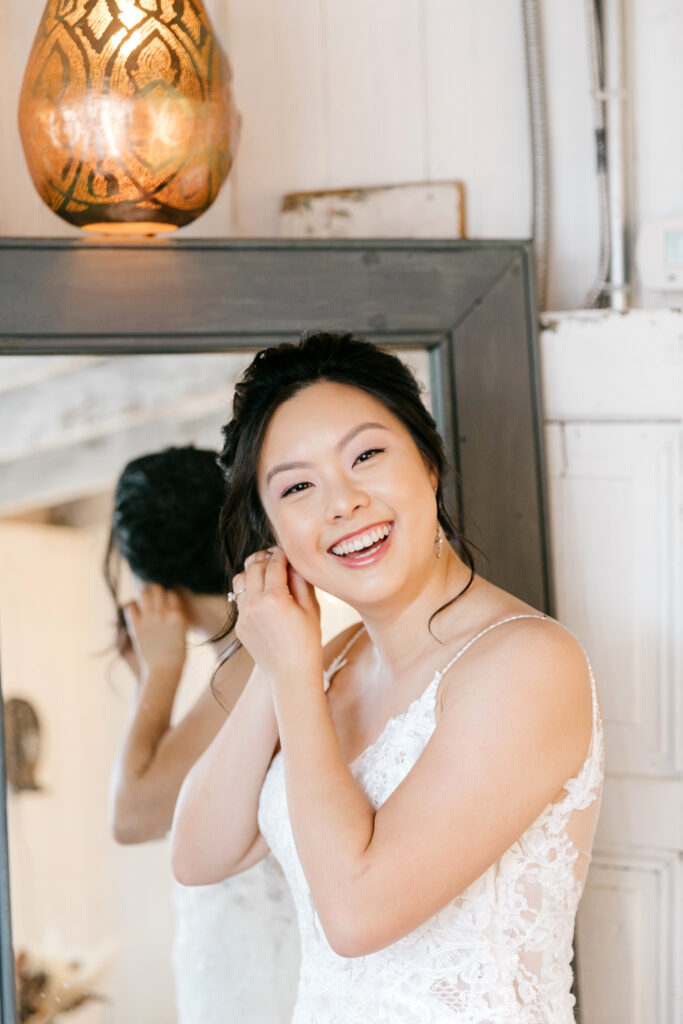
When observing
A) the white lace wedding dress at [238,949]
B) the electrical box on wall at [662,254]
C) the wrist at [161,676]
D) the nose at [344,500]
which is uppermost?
the electrical box on wall at [662,254]

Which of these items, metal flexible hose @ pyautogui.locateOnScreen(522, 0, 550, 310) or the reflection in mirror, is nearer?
the reflection in mirror

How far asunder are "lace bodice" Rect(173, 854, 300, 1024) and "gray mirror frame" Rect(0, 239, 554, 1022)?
299mm

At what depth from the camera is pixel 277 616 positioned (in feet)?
4.80

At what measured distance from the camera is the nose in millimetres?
1412

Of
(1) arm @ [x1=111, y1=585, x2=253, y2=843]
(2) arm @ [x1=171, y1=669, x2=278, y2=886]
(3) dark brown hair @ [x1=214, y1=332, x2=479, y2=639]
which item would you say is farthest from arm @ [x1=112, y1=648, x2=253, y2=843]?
(3) dark brown hair @ [x1=214, y1=332, x2=479, y2=639]

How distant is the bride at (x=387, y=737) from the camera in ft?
4.06

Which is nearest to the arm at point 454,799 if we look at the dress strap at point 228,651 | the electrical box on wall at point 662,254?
the dress strap at point 228,651

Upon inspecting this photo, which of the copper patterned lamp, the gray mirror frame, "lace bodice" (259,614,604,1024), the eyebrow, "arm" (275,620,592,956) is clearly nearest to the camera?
"arm" (275,620,592,956)

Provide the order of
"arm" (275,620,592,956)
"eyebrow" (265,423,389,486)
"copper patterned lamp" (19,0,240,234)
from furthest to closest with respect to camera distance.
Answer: "copper patterned lamp" (19,0,240,234) → "eyebrow" (265,423,389,486) → "arm" (275,620,592,956)

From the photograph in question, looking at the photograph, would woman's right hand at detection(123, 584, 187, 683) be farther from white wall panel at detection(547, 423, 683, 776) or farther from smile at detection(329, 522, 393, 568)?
white wall panel at detection(547, 423, 683, 776)

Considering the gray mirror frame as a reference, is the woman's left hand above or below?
below

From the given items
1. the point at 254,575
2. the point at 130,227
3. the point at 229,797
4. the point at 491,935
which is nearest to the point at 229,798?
the point at 229,797

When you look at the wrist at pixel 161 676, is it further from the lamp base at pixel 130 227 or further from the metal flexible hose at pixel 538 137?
the metal flexible hose at pixel 538 137

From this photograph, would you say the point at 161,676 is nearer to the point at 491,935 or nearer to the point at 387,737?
the point at 387,737
